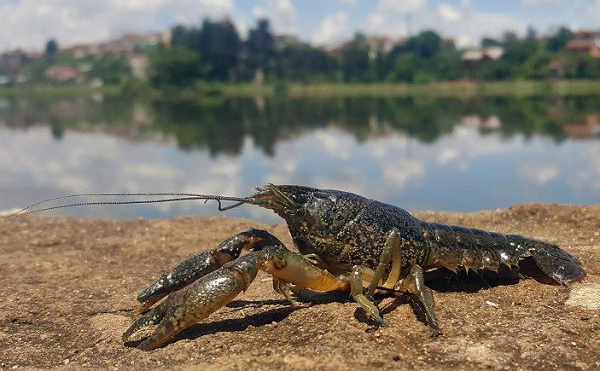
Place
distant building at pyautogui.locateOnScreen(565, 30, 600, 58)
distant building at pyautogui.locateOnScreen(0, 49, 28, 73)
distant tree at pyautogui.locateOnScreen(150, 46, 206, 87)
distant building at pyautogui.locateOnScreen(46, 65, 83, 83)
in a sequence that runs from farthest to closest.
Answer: distant building at pyautogui.locateOnScreen(0, 49, 28, 73), distant building at pyautogui.locateOnScreen(46, 65, 83, 83), distant building at pyautogui.locateOnScreen(565, 30, 600, 58), distant tree at pyautogui.locateOnScreen(150, 46, 206, 87)

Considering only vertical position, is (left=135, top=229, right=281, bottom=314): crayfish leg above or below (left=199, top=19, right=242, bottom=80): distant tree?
below

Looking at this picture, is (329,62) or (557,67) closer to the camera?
(557,67)

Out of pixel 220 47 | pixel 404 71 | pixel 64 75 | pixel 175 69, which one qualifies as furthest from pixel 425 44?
Answer: pixel 64 75

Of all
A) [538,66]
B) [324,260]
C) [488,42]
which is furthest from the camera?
[488,42]

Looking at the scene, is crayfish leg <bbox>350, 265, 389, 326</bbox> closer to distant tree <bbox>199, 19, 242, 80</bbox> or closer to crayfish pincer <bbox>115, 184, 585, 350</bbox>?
crayfish pincer <bbox>115, 184, 585, 350</bbox>

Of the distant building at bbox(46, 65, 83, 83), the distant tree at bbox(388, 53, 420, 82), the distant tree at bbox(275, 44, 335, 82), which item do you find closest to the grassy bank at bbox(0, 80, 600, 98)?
the distant tree at bbox(388, 53, 420, 82)

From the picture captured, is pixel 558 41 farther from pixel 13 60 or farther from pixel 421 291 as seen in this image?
pixel 13 60

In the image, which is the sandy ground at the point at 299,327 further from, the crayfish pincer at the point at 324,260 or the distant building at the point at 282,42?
the distant building at the point at 282,42
